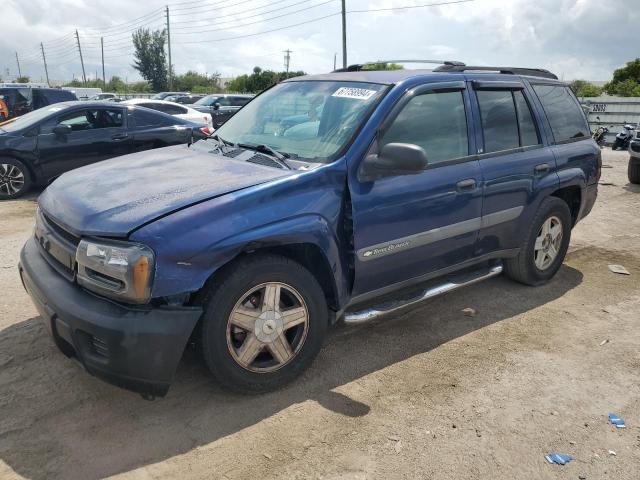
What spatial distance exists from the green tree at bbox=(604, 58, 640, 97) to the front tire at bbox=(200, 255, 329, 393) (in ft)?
102

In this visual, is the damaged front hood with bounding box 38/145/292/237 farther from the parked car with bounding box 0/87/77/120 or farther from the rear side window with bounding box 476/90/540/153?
the parked car with bounding box 0/87/77/120

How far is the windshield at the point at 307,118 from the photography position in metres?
3.37

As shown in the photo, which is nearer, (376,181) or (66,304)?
(66,304)

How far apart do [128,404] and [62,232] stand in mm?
1020

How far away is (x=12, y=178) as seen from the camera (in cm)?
802

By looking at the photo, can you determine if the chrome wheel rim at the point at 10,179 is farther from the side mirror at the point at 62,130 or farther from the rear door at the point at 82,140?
the side mirror at the point at 62,130

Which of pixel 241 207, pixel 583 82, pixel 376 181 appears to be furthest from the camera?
pixel 583 82

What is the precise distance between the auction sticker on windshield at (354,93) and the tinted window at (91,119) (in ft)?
20.2

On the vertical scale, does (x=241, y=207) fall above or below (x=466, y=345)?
above

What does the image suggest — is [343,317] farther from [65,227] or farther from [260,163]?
[65,227]

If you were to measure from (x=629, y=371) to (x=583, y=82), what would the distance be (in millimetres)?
40266

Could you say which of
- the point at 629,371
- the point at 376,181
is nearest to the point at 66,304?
the point at 376,181

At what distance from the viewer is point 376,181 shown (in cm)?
330

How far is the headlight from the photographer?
251 cm
